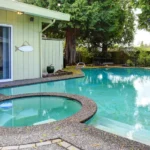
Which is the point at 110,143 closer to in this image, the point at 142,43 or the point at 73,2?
the point at 73,2

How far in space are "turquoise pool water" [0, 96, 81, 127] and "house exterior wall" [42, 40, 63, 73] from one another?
4710mm

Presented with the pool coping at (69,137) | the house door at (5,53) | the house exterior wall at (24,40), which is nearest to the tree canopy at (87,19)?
the house exterior wall at (24,40)

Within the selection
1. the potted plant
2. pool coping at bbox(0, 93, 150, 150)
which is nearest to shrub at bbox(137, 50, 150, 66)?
the potted plant

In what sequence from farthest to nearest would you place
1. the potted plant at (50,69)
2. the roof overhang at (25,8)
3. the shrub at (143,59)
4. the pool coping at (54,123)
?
the shrub at (143,59)
the potted plant at (50,69)
the roof overhang at (25,8)
the pool coping at (54,123)

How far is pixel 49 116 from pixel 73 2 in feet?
38.2

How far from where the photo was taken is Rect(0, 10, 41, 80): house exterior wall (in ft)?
26.3

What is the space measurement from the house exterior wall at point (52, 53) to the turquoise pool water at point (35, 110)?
15.5 feet

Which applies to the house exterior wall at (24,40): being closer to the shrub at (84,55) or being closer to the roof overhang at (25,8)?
the roof overhang at (25,8)

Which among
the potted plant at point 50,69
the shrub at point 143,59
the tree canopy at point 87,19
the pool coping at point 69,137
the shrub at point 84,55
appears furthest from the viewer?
the shrub at point 84,55

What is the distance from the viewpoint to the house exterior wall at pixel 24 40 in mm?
8023

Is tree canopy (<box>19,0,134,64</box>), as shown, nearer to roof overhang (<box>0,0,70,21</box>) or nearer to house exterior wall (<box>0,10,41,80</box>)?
roof overhang (<box>0,0,70,21</box>)

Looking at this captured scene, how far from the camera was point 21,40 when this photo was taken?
8.41 metres

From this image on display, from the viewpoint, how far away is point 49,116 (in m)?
4.45

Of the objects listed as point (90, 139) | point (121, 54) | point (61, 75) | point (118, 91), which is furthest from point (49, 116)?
point (121, 54)
